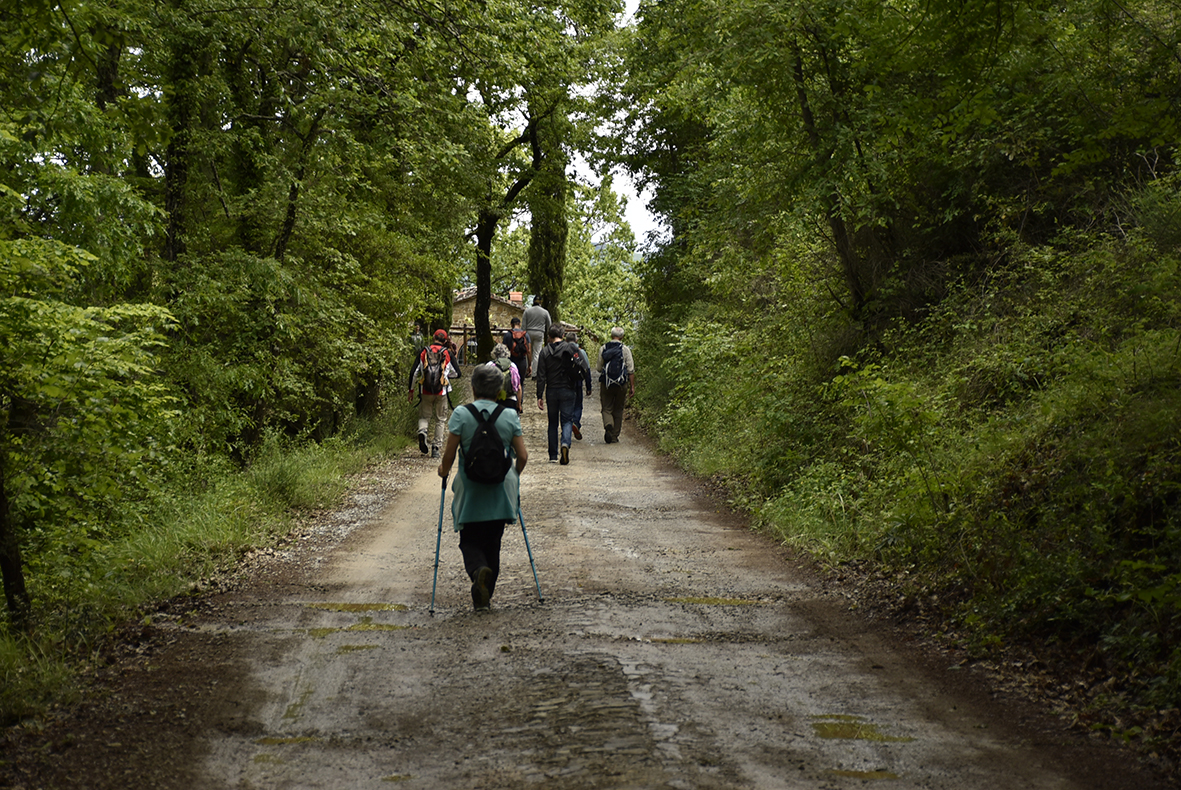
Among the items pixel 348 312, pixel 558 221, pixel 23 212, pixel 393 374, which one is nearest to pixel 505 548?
pixel 23 212

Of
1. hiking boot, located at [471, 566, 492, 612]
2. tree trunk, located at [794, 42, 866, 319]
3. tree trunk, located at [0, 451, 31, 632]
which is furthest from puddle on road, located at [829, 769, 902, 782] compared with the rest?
tree trunk, located at [794, 42, 866, 319]

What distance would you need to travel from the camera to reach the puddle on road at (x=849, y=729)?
178 inches

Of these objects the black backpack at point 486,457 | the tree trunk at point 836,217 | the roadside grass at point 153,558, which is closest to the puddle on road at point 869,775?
the black backpack at point 486,457

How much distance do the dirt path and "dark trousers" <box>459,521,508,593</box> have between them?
349 mm

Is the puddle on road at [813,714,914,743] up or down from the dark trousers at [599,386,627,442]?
down

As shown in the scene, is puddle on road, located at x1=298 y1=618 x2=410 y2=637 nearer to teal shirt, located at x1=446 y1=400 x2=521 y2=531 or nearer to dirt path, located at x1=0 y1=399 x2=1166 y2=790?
dirt path, located at x1=0 y1=399 x2=1166 y2=790

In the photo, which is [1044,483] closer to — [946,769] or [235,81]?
[946,769]

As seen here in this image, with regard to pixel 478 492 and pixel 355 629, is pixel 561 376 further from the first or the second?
pixel 355 629

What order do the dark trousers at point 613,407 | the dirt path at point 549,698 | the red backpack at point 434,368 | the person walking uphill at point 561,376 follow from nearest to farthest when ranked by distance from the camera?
the dirt path at point 549,698, the person walking uphill at point 561,376, the red backpack at point 434,368, the dark trousers at point 613,407

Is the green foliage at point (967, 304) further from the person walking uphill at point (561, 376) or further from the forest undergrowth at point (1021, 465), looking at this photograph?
the person walking uphill at point (561, 376)

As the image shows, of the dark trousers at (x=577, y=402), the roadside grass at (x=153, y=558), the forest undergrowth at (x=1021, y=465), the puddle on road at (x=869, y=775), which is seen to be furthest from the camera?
the dark trousers at (x=577, y=402)

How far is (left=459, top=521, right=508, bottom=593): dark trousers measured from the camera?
275 inches

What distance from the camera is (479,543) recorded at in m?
7.02

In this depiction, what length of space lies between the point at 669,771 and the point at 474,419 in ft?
11.3
